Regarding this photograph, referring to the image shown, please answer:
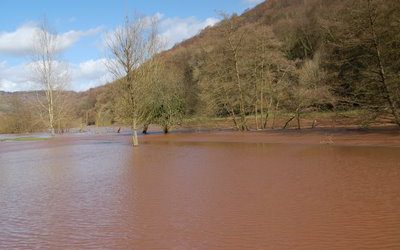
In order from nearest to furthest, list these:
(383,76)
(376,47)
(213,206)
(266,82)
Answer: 1. (213,206)
2. (383,76)
3. (376,47)
4. (266,82)

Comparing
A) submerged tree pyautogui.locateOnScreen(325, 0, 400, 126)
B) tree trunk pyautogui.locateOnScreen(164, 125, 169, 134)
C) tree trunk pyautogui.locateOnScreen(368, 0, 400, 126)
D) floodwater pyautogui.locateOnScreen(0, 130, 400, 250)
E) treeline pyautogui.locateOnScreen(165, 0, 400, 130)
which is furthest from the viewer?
tree trunk pyautogui.locateOnScreen(164, 125, 169, 134)

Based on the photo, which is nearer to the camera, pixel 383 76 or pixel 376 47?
pixel 383 76

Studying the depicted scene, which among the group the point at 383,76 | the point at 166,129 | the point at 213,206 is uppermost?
the point at 383,76

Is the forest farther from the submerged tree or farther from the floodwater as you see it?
the floodwater

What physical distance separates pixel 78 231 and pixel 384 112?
19.3m

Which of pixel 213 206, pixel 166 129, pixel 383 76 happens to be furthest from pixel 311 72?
pixel 213 206

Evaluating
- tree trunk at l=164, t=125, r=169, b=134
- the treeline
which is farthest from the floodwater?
tree trunk at l=164, t=125, r=169, b=134

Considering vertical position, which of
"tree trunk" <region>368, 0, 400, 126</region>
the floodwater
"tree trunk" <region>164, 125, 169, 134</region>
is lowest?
the floodwater

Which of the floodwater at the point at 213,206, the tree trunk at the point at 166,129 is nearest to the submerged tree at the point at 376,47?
the floodwater at the point at 213,206

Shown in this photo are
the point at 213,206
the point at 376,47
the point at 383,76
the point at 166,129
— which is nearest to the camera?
the point at 213,206

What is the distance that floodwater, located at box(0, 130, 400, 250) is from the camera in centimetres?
636

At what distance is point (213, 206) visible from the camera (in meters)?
8.55

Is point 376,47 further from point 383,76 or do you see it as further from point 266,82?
point 266,82

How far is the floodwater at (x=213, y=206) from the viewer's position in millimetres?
6359
